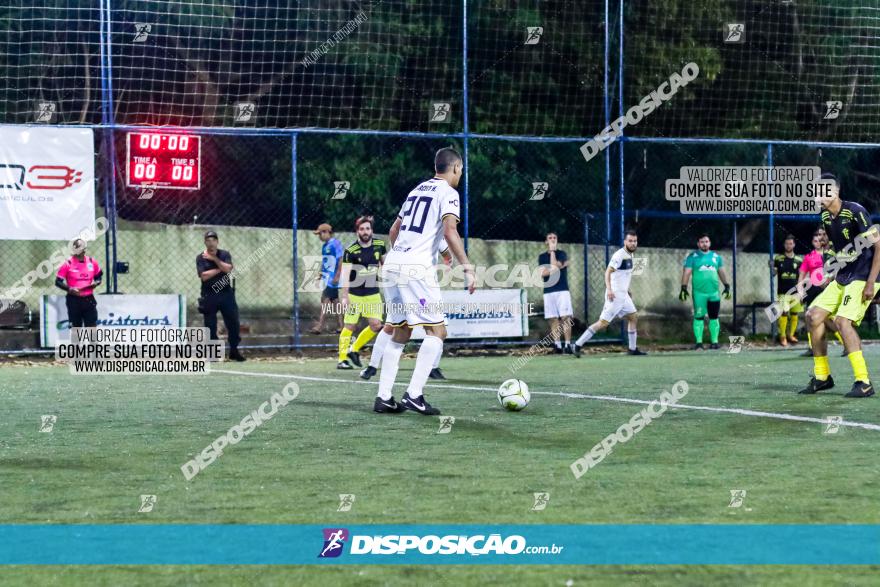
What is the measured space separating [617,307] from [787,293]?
3.88 m

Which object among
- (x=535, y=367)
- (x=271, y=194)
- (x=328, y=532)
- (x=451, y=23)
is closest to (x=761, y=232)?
(x=451, y=23)

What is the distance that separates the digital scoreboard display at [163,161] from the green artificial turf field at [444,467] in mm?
6447

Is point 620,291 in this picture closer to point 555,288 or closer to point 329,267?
point 555,288

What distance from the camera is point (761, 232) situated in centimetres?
3003

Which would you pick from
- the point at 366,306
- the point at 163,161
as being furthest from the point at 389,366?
the point at 163,161

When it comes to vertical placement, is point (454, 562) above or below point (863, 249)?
below

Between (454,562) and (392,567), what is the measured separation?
0.76 ft

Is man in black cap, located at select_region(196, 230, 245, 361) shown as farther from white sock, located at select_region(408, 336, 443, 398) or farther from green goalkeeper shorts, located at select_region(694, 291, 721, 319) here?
white sock, located at select_region(408, 336, 443, 398)

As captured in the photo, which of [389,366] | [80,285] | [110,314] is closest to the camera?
[389,366]

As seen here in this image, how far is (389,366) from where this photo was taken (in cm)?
958

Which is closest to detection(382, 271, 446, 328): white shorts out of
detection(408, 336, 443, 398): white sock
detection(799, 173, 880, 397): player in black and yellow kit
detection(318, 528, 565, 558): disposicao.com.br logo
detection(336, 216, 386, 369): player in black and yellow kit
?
detection(408, 336, 443, 398): white sock

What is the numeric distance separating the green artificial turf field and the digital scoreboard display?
645cm

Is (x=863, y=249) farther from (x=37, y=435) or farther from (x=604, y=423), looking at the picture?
(x=37, y=435)

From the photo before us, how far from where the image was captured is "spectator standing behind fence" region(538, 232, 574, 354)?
66.2ft
